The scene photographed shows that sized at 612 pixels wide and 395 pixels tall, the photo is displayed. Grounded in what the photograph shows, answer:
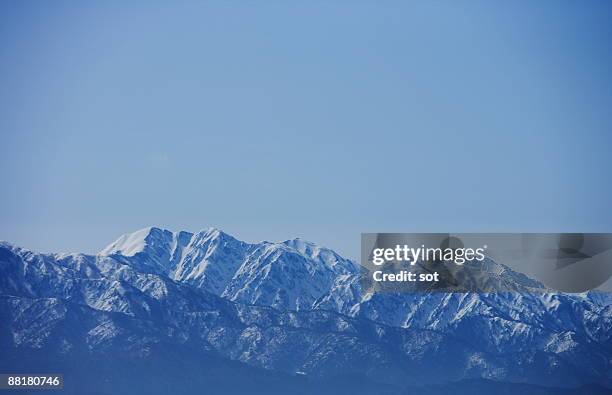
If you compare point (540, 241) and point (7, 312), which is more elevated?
point (7, 312)

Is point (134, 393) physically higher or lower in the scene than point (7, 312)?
lower

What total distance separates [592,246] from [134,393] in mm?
133476

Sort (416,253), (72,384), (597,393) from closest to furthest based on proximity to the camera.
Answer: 1. (416,253)
2. (72,384)
3. (597,393)

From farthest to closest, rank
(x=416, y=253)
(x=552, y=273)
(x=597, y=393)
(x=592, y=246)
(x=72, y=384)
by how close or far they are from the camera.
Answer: (x=597, y=393) < (x=72, y=384) < (x=552, y=273) < (x=592, y=246) < (x=416, y=253)

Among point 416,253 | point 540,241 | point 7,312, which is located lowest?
point 416,253

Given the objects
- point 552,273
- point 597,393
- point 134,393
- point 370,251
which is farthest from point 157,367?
point 370,251

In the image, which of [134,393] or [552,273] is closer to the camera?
[552,273]

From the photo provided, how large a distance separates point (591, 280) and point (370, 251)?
24308mm

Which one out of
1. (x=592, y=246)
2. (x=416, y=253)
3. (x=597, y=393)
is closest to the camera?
(x=416, y=253)

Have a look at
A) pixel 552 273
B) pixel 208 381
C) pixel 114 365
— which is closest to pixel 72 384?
pixel 114 365

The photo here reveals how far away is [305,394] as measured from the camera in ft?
630

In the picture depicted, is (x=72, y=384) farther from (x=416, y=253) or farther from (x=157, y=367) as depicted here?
(x=416, y=253)

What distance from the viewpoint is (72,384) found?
16062cm

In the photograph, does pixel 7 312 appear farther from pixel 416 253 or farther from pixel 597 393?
pixel 416 253
